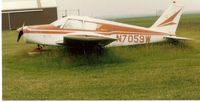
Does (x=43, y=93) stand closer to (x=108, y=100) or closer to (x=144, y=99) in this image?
(x=108, y=100)

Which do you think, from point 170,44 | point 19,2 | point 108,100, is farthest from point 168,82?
point 19,2

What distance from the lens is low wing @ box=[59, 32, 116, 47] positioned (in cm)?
1231

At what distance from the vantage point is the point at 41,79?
35.6 feet

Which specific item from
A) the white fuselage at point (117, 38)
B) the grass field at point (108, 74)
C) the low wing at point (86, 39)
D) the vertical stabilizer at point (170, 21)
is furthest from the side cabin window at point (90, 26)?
the vertical stabilizer at point (170, 21)

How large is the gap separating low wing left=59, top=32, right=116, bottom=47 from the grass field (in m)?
0.44

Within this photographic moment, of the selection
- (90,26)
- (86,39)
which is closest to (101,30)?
(90,26)

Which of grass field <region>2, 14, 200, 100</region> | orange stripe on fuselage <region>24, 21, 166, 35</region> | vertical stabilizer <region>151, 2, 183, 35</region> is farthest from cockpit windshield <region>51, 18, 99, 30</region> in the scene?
vertical stabilizer <region>151, 2, 183, 35</region>

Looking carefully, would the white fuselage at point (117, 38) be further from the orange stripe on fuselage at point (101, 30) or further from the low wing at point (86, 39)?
the low wing at point (86, 39)

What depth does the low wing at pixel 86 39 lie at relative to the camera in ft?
40.4

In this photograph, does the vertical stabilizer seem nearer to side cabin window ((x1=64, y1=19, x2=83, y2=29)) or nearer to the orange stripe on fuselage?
the orange stripe on fuselage

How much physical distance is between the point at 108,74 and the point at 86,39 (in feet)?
5.63

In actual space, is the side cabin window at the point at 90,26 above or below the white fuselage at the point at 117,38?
above

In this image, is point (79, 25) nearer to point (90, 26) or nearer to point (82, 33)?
point (90, 26)

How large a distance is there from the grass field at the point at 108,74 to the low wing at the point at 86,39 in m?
0.44
